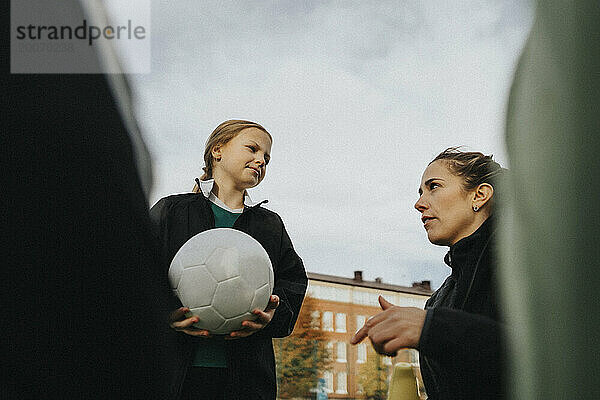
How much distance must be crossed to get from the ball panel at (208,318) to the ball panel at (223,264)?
2.1 inches

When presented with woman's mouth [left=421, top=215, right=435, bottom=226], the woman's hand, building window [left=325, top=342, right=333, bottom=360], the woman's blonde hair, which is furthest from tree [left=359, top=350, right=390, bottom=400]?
the woman's hand

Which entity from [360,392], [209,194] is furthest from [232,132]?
[360,392]

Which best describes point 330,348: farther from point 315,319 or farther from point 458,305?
point 458,305

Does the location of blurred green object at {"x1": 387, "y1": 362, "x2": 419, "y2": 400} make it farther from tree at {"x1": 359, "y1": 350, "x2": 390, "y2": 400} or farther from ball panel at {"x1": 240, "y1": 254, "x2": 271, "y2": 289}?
tree at {"x1": 359, "y1": 350, "x2": 390, "y2": 400}

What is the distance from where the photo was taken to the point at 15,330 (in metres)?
0.20

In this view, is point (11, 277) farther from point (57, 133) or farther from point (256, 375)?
point (256, 375)

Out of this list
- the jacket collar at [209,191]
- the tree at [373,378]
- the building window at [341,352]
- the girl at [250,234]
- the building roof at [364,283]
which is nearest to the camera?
the girl at [250,234]

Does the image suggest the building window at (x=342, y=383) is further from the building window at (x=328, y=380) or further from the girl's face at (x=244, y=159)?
the girl's face at (x=244, y=159)

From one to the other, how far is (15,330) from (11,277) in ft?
0.05

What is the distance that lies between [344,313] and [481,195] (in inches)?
354

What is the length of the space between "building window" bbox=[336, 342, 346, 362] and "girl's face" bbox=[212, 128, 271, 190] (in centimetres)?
947

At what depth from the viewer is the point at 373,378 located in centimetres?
1103

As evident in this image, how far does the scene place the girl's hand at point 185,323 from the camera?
1167 mm

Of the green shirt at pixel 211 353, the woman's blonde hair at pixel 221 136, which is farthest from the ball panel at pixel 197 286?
the woman's blonde hair at pixel 221 136
